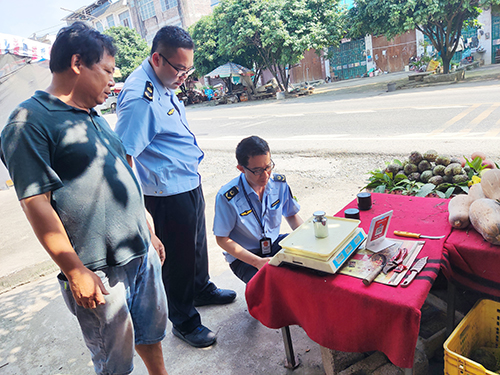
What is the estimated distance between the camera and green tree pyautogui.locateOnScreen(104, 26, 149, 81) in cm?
2875

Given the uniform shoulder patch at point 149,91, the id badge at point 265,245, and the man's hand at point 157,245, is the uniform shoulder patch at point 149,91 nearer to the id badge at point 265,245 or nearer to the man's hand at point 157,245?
the man's hand at point 157,245

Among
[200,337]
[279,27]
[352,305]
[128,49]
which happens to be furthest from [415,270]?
[128,49]

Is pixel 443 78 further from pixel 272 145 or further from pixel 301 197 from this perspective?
pixel 301 197

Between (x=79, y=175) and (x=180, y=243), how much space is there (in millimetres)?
976

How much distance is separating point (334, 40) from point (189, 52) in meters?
17.1

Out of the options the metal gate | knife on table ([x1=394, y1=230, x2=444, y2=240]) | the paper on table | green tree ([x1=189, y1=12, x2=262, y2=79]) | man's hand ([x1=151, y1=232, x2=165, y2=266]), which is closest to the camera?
the paper on table

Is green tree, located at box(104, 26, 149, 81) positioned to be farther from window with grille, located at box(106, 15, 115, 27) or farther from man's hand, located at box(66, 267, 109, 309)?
man's hand, located at box(66, 267, 109, 309)

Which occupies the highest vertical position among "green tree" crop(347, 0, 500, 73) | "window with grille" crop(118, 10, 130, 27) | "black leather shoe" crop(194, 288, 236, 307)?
"window with grille" crop(118, 10, 130, 27)

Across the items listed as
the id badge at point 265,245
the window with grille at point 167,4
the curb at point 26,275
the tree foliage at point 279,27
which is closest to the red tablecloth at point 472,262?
the id badge at point 265,245

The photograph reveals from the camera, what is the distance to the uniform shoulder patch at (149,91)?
7.07ft

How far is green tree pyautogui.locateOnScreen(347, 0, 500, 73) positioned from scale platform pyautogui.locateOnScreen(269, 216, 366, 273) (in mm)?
13933

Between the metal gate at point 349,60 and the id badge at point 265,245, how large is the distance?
25787 millimetres

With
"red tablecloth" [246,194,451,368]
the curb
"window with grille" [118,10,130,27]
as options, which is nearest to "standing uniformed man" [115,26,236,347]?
"red tablecloth" [246,194,451,368]

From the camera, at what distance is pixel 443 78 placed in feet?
45.7
